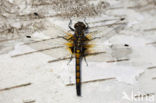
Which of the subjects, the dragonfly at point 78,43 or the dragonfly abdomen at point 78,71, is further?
the dragonfly at point 78,43

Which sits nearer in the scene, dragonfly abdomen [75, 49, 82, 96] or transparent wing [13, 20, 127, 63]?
dragonfly abdomen [75, 49, 82, 96]

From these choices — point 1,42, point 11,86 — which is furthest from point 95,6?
point 11,86

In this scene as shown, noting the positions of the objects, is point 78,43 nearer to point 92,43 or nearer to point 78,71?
point 92,43

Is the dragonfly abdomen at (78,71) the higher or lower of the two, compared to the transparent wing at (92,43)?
lower

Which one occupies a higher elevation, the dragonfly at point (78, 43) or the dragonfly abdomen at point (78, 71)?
the dragonfly at point (78, 43)

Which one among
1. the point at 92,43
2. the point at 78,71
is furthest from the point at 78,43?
the point at 78,71

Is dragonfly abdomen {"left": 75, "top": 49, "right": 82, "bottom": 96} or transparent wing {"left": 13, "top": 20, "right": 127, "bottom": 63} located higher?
transparent wing {"left": 13, "top": 20, "right": 127, "bottom": 63}

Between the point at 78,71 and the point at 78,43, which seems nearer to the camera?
the point at 78,71

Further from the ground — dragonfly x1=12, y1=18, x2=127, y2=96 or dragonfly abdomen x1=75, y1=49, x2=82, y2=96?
dragonfly x1=12, y1=18, x2=127, y2=96
